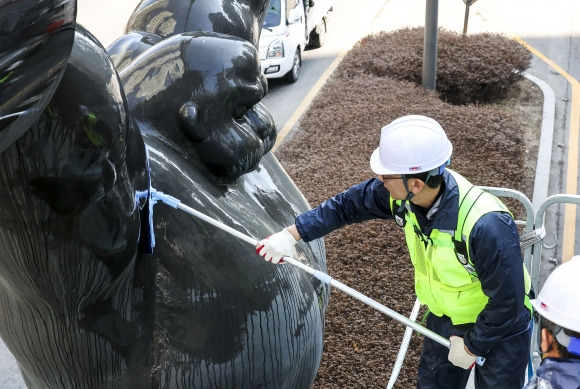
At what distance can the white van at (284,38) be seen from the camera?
10.6 m

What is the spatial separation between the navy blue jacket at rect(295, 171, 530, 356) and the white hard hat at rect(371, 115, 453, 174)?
0.22 m

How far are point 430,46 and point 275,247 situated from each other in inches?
276

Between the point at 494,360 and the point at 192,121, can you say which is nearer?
the point at 192,121

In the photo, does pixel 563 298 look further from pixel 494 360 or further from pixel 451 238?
pixel 494 360

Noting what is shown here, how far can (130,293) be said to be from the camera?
178 cm

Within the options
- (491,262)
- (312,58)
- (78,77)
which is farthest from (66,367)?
(312,58)

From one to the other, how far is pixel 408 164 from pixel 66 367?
1.35m

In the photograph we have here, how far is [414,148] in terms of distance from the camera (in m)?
2.58

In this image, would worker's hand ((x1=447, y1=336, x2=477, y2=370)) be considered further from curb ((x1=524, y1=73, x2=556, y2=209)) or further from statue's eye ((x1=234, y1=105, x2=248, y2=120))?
curb ((x1=524, y1=73, x2=556, y2=209))

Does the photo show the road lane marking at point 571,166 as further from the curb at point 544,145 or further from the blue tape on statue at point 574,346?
the blue tape on statue at point 574,346

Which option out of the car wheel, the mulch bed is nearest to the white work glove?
the mulch bed

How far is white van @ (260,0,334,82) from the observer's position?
10.6m

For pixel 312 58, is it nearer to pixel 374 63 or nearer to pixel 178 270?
pixel 374 63

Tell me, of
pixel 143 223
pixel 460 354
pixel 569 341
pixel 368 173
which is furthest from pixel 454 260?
pixel 368 173
